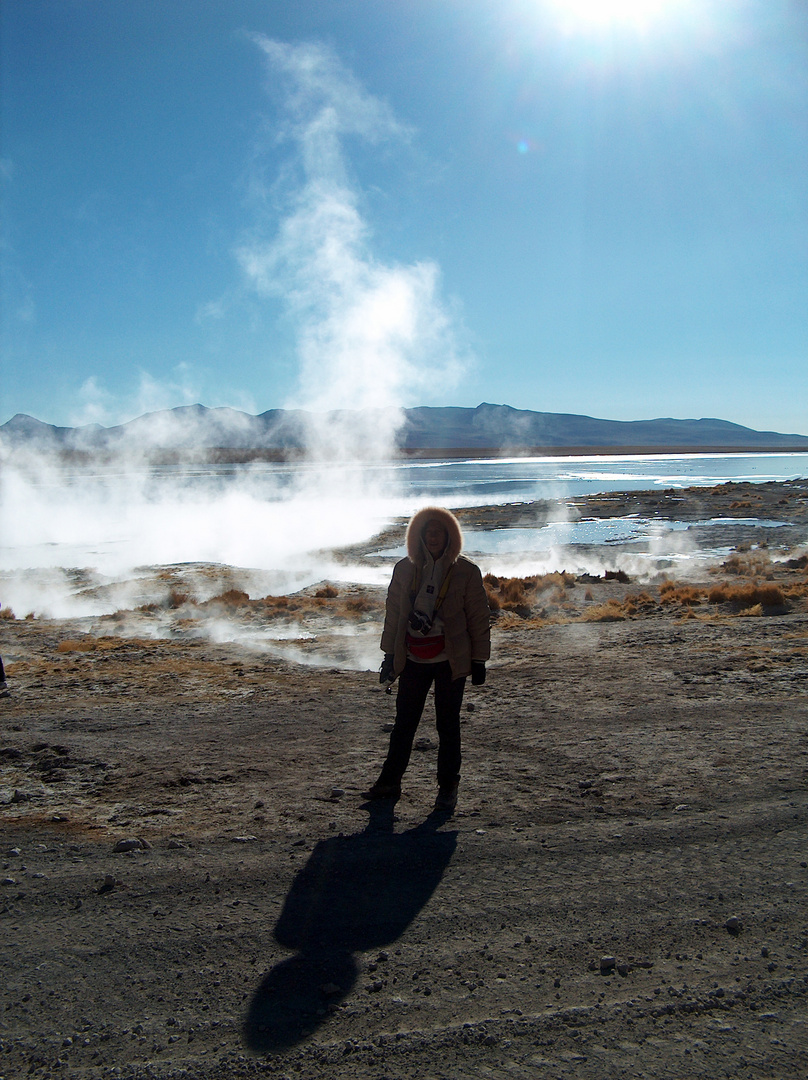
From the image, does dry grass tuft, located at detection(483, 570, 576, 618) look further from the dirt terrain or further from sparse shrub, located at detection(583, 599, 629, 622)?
the dirt terrain

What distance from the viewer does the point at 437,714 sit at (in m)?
4.45

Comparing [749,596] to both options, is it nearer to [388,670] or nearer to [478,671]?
[478,671]

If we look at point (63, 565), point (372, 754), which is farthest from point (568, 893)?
point (63, 565)

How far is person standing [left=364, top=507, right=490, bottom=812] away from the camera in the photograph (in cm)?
440

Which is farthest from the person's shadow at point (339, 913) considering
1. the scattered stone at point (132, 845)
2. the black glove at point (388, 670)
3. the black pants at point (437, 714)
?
the scattered stone at point (132, 845)

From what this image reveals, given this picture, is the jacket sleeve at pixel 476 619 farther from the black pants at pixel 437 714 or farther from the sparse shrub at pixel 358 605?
the sparse shrub at pixel 358 605

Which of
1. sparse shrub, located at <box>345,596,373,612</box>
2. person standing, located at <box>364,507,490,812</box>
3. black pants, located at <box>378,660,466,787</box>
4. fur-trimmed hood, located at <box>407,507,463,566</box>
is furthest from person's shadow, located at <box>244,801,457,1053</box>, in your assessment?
sparse shrub, located at <box>345,596,373,612</box>

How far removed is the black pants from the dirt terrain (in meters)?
0.25

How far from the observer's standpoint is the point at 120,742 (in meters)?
6.34

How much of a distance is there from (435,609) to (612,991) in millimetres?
2135

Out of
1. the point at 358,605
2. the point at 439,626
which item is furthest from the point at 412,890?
the point at 358,605

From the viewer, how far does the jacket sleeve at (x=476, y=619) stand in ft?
14.5

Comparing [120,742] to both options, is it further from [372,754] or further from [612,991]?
[612,991]

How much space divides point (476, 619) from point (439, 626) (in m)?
0.23
